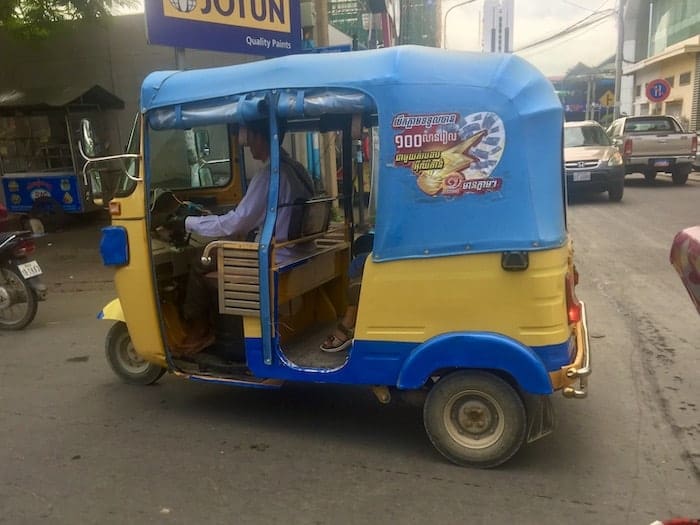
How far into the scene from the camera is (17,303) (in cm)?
623

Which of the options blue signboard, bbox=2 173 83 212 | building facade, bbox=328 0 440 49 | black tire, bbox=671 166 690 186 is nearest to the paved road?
blue signboard, bbox=2 173 83 212

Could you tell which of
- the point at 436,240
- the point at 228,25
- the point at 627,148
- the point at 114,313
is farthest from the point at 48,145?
the point at 627,148

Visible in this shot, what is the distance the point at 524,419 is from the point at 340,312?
6.12 feet

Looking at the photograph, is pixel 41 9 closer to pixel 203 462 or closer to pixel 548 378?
Result: pixel 203 462

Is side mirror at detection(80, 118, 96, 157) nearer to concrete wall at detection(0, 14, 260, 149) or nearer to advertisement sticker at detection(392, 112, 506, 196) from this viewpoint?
advertisement sticker at detection(392, 112, 506, 196)

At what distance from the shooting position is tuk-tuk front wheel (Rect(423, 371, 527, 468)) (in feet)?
10.7

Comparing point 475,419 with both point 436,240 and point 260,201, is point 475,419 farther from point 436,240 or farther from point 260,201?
point 260,201

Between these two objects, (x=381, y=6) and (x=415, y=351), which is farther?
(x=381, y=6)

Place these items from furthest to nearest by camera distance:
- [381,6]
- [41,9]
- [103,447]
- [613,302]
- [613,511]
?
[381,6] → [41,9] → [613,302] → [103,447] → [613,511]

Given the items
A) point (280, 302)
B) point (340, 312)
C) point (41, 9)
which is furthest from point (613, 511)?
point (41, 9)

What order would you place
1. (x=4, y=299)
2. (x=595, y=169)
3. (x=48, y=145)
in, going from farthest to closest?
(x=595, y=169) < (x=48, y=145) < (x=4, y=299)

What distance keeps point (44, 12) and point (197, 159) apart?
21.5ft

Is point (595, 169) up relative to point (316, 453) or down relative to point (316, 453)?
up

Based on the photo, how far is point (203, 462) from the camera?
138 inches
